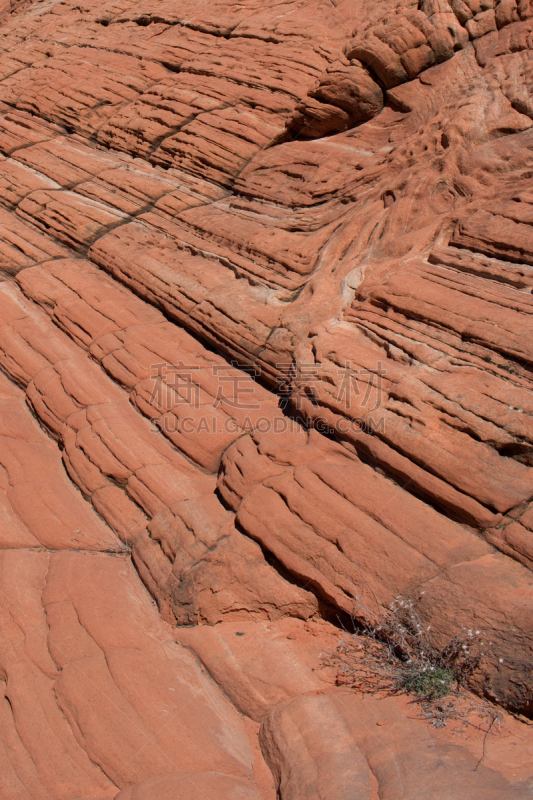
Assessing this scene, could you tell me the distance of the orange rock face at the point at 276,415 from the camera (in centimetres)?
392

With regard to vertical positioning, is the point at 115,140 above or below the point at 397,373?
above

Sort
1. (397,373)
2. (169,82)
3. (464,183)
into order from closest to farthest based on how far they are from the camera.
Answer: (397,373) < (464,183) < (169,82)

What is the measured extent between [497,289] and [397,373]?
127 centimetres

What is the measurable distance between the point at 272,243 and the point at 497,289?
3332 mm

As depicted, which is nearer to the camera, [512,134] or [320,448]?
[320,448]

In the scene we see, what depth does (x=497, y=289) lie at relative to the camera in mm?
5379

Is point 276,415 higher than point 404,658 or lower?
higher

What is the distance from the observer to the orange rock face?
392 centimetres

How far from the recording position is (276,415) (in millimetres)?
6230

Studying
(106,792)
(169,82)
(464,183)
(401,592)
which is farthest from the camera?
(169,82)

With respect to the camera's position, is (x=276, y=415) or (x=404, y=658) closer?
(x=404, y=658)

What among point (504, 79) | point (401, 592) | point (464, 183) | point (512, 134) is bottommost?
point (401, 592)

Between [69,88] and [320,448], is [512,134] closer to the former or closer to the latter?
[320,448]

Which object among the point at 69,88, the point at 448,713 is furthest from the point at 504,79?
the point at 69,88
